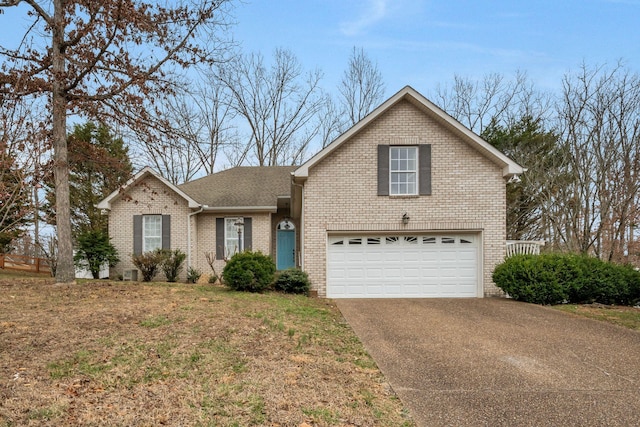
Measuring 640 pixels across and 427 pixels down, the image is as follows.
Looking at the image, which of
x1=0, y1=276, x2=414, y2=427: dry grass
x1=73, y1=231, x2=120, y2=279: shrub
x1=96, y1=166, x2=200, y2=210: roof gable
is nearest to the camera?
x1=0, y1=276, x2=414, y2=427: dry grass

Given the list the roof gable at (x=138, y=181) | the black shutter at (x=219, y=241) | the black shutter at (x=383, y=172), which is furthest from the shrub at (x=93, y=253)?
the black shutter at (x=383, y=172)

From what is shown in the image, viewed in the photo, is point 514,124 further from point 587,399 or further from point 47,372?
point 47,372

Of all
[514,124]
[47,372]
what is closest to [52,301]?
[47,372]

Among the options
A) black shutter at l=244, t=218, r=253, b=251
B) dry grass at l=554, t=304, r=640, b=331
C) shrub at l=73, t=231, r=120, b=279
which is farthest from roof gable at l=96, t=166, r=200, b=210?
dry grass at l=554, t=304, r=640, b=331

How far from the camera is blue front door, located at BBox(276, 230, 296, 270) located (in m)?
17.8

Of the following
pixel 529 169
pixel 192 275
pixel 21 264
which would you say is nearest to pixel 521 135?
pixel 529 169

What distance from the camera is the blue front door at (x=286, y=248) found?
1775cm

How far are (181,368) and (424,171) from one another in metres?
9.35

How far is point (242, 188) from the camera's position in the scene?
18078 mm

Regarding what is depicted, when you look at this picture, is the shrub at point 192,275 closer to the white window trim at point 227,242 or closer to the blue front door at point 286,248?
the white window trim at point 227,242

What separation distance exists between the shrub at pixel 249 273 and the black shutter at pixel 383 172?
3989 mm

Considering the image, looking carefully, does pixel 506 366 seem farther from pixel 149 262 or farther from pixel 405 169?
pixel 149 262

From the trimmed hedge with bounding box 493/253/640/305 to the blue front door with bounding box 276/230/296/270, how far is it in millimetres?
8839

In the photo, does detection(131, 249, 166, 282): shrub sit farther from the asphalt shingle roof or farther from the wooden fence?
the wooden fence
